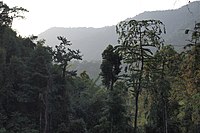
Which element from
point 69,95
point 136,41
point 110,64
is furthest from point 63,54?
point 136,41

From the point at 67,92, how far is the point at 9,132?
38.9 ft

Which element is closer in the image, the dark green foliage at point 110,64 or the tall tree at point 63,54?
the dark green foliage at point 110,64

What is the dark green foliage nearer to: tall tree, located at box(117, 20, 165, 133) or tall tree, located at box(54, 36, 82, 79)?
tall tree, located at box(54, 36, 82, 79)

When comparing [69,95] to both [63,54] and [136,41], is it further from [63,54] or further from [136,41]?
[136,41]

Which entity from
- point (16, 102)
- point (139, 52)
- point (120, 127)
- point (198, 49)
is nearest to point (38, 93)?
point (16, 102)

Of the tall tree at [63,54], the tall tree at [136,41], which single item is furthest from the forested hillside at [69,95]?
the tall tree at [136,41]

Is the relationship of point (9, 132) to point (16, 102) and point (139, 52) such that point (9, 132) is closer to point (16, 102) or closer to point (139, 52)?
point (16, 102)

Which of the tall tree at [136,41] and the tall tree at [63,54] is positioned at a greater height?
the tall tree at [136,41]

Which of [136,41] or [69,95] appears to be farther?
[69,95]

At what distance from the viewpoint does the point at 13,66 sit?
144 feet

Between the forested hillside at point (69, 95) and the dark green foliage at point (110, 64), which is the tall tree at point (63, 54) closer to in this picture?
the forested hillside at point (69, 95)

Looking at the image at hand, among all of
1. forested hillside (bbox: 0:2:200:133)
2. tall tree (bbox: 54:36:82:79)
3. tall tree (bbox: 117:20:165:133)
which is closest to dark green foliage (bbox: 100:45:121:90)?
forested hillside (bbox: 0:2:200:133)

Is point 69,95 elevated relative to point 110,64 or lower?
lower

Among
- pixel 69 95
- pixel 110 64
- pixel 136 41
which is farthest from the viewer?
pixel 69 95
